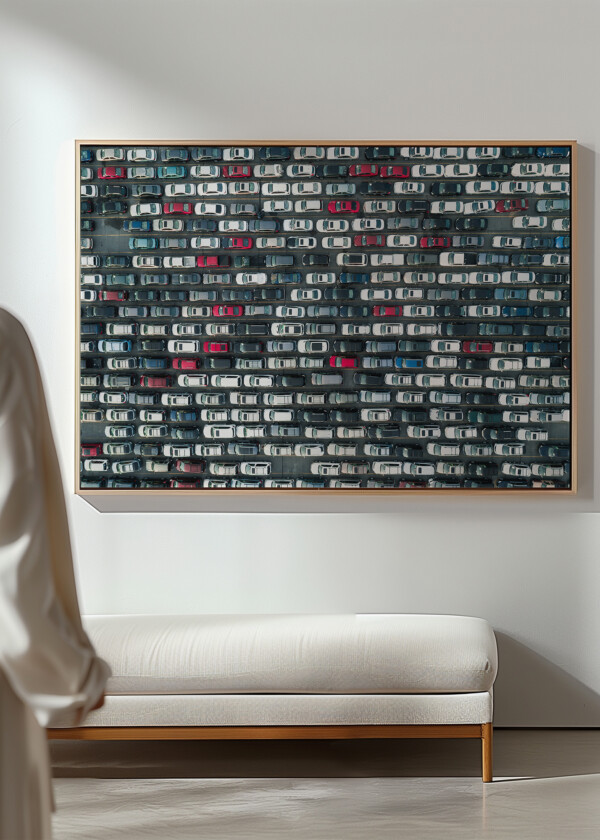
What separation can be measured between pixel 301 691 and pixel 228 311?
143cm

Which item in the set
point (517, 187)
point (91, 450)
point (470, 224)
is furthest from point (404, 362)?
point (91, 450)

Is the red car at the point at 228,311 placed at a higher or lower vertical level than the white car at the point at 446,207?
lower

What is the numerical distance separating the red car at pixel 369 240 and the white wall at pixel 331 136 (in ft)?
1.28

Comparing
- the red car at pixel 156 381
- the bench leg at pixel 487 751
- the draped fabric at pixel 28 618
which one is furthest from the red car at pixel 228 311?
the draped fabric at pixel 28 618

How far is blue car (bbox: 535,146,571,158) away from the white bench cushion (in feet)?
5.96

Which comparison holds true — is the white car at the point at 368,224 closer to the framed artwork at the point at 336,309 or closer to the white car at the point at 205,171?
the framed artwork at the point at 336,309

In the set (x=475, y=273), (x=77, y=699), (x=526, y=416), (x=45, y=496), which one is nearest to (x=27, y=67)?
(x=475, y=273)

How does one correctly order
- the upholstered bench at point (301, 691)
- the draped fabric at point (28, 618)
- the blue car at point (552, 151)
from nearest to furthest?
the draped fabric at point (28, 618), the upholstered bench at point (301, 691), the blue car at point (552, 151)

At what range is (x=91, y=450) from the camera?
132 inches

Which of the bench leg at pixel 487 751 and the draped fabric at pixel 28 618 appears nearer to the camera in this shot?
the draped fabric at pixel 28 618

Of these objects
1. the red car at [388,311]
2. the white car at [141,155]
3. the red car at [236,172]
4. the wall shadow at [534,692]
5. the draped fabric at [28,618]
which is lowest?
the wall shadow at [534,692]

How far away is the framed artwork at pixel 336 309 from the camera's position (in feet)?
10.9

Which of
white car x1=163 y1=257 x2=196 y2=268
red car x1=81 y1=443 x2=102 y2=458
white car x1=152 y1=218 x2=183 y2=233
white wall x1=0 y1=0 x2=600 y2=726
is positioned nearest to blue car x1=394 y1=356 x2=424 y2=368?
white wall x1=0 y1=0 x2=600 y2=726

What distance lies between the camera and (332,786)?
9.12ft
